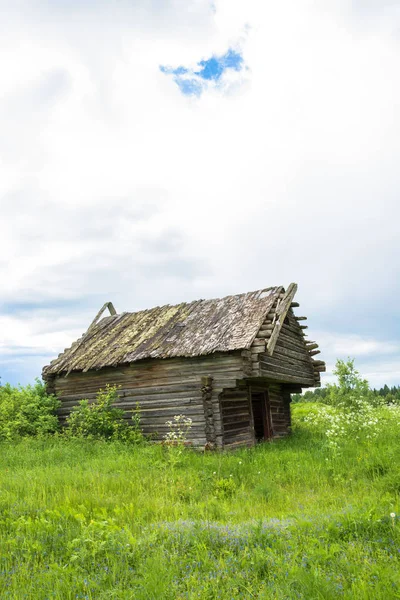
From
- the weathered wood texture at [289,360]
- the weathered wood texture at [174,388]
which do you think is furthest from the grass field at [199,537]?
the weathered wood texture at [289,360]

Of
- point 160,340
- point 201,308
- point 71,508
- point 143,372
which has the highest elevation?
point 201,308

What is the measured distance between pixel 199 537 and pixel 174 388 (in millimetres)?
11287

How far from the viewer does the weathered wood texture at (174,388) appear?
16.1 metres

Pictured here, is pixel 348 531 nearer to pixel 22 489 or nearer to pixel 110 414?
pixel 22 489

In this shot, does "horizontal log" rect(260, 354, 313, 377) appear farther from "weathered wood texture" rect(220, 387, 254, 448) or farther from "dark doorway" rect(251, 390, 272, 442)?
"dark doorway" rect(251, 390, 272, 442)

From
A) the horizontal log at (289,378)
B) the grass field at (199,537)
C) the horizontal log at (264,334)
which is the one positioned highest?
the horizontal log at (264,334)

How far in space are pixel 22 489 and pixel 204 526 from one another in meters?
4.55

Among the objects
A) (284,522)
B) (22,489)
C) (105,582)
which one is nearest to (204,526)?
(284,522)

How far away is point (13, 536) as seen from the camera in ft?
22.2

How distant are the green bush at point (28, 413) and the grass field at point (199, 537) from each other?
321 inches

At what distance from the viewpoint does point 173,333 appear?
62.1 ft

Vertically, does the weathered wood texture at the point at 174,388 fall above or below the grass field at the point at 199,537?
above

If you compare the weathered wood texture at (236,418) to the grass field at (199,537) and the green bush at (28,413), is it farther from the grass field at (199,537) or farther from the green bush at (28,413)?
the green bush at (28,413)

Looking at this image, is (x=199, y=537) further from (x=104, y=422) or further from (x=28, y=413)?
(x=28, y=413)
